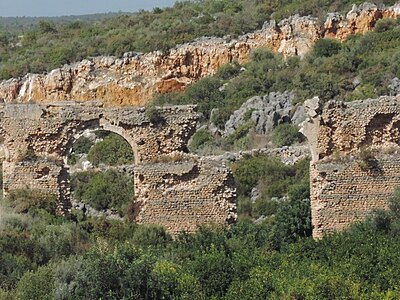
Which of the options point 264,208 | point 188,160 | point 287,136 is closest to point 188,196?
point 188,160

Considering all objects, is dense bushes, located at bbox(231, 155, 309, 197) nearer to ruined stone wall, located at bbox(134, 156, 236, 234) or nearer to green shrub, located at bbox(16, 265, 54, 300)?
ruined stone wall, located at bbox(134, 156, 236, 234)

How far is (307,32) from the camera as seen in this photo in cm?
4750

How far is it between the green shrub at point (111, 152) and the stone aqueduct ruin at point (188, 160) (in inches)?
624

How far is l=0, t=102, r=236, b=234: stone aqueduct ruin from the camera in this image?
17.8m

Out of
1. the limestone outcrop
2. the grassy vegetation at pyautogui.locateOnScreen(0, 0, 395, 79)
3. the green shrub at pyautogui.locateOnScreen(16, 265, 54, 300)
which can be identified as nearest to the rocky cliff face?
the grassy vegetation at pyautogui.locateOnScreen(0, 0, 395, 79)

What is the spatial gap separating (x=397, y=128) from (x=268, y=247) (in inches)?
139

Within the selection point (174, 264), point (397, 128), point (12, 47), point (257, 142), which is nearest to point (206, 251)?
point (174, 264)

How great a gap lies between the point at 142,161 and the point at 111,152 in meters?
18.3

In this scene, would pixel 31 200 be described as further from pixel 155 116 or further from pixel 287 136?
pixel 287 136

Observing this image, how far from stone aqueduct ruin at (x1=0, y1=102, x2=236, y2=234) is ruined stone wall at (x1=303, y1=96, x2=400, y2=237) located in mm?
1753

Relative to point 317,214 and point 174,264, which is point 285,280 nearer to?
point 174,264

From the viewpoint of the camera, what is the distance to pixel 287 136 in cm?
3409

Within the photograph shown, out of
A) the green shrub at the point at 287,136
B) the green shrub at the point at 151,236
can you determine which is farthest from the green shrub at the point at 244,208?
the green shrub at the point at 287,136

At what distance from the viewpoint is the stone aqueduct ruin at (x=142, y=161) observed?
1777cm
